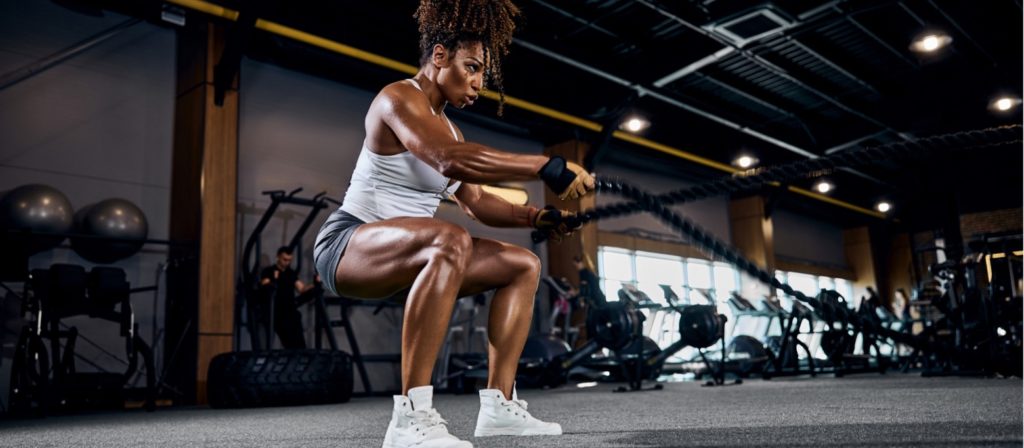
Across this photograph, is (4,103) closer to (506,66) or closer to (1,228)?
(1,228)

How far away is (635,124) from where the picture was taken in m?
9.65

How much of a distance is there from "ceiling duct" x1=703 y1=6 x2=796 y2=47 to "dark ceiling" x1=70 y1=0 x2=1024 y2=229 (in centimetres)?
2

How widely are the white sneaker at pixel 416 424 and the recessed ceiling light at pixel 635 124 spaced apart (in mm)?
8294

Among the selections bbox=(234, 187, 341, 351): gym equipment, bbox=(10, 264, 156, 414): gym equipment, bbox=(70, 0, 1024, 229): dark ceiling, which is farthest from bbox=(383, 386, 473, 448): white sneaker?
bbox=(70, 0, 1024, 229): dark ceiling

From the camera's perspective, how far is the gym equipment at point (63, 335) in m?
4.82

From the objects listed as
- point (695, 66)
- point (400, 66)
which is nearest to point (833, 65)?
point (695, 66)

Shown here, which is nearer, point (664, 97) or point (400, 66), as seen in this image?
point (400, 66)

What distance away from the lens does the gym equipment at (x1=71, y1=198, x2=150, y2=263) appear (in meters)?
5.88

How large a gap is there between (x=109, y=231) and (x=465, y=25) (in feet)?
16.4

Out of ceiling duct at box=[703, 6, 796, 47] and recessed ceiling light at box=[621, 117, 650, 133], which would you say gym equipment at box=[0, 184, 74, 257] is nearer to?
ceiling duct at box=[703, 6, 796, 47]

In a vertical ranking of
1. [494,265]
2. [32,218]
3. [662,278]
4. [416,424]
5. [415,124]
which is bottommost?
[416,424]

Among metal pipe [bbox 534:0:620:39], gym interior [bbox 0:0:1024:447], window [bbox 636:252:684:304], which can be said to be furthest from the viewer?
window [bbox 636:252:684:304]

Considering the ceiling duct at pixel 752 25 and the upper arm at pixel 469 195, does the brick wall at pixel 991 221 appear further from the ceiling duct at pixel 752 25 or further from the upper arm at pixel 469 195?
the upper arm at pixel 469 195

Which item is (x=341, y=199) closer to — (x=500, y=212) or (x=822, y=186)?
(x=500, y=212)
